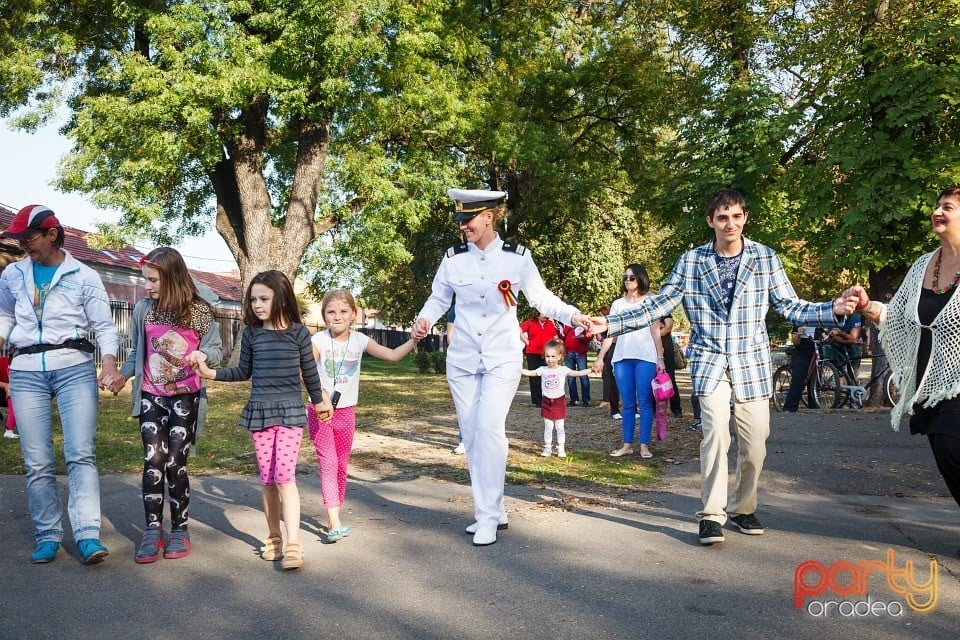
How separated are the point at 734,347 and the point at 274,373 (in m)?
A: 2.84

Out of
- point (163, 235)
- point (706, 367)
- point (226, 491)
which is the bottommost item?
point (226, 491)

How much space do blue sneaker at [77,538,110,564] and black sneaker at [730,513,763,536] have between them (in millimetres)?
3864

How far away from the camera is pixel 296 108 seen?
63.4 feet

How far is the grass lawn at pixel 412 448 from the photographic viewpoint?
8.02m

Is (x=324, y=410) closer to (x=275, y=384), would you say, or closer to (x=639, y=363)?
(x=275, y=384)

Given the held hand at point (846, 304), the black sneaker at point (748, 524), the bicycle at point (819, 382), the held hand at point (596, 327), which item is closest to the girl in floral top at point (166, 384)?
the held hand at point (596, 327)

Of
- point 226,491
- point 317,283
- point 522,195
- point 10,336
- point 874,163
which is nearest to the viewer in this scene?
point 10,336

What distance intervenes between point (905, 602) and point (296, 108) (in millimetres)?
17634

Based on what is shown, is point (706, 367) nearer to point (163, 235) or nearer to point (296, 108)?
point (296, 108)

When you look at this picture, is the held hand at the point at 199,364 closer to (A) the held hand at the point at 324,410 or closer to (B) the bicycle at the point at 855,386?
(A) the held hand at the point at 324,410

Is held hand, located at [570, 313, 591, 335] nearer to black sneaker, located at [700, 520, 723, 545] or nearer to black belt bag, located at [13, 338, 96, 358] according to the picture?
black sneaker, located at [700, 520, 723, 545]

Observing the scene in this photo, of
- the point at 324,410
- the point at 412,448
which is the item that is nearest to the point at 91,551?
the point at 324,410

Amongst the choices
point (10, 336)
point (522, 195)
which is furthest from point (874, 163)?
point (522, 195)

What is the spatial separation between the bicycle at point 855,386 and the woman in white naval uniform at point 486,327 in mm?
10244
